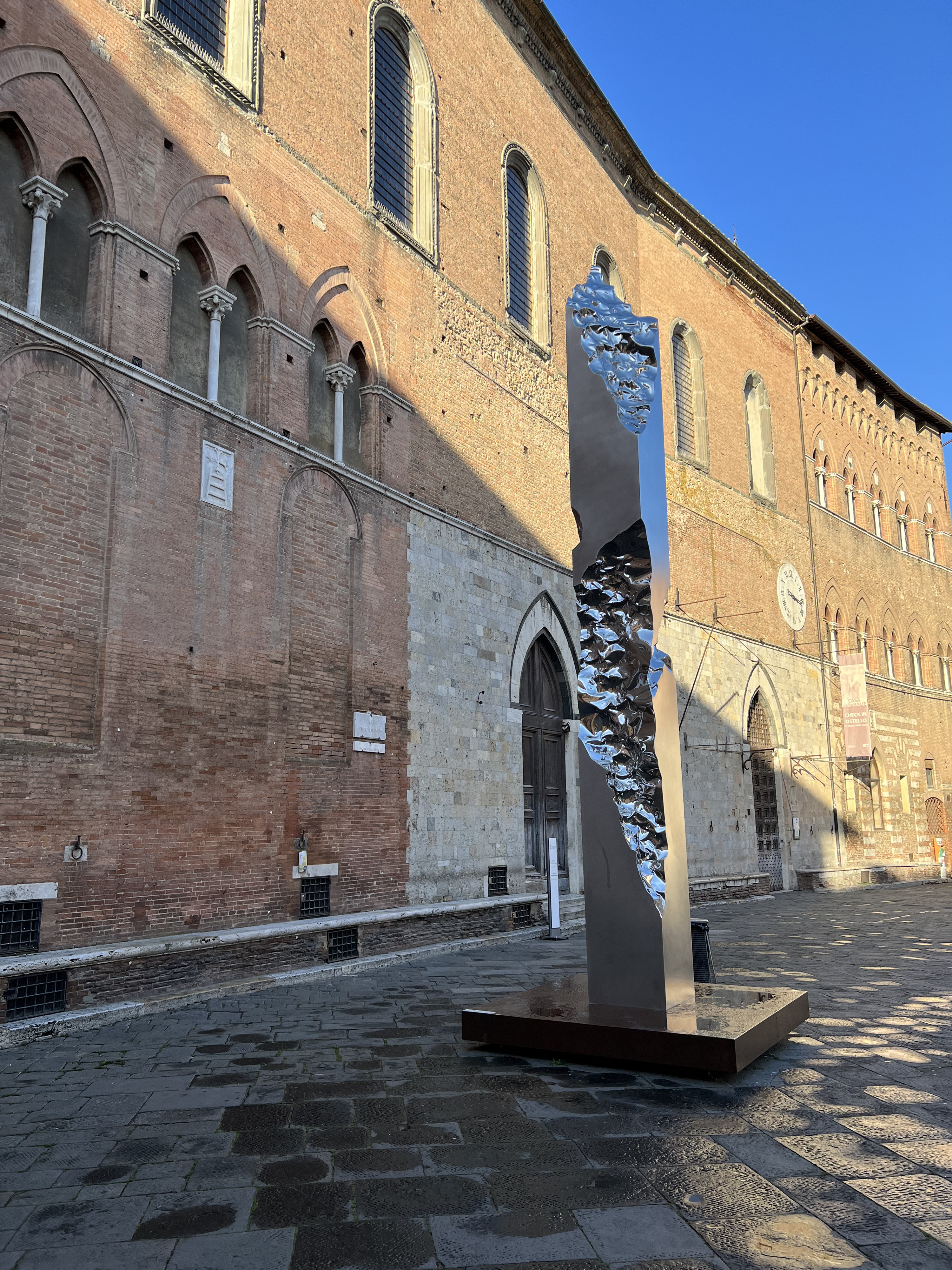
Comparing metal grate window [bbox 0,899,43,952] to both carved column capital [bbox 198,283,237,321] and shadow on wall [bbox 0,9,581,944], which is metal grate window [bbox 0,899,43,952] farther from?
carved column capital [bbox 198,283,237,321]

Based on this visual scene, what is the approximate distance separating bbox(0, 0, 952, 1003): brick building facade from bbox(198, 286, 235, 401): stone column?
1.6 inches

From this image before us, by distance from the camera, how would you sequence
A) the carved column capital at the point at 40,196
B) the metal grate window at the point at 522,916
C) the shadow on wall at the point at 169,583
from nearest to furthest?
the shadow on wall at the point at 169,583 < the carved column capital at the point at 40,196 < the metal grate window at the point at 522,916

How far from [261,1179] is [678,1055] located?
2.20 meters

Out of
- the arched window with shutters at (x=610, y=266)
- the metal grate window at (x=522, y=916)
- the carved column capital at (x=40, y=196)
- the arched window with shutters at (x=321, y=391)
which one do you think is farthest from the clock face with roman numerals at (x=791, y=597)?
the carved column capital at (x=40, y=196)

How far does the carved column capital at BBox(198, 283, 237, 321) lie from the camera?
30.8ft

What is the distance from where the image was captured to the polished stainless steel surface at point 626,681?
5293mm

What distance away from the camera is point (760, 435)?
22.9m

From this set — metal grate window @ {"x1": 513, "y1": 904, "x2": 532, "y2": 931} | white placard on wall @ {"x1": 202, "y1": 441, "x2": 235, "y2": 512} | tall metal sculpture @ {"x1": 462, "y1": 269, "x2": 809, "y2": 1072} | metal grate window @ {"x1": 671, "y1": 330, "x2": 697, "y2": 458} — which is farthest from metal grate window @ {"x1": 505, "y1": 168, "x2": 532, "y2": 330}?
tall metal sculpture @ {"x1": 462, "y1": 269, "x2": 809, "y2": 1072}

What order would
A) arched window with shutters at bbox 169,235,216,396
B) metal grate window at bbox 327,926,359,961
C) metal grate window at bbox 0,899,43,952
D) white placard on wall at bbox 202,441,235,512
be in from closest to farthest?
metal grate window at bbox 0,899,43,952 → white placard on wall at bbox 202,441,235,512 → arched window with shutters at bbox 169,235,216,396 → metal grate window at bbox 327,926,359,961

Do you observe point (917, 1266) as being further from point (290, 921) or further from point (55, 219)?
point (55, 219)

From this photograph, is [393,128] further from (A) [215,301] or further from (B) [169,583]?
(B) [169,583]

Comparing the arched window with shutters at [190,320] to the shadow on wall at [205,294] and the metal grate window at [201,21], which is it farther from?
the metal grate window at [201,21]

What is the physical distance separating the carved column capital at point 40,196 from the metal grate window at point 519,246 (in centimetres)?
844

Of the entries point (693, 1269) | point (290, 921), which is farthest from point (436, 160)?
point (693, 1269)
